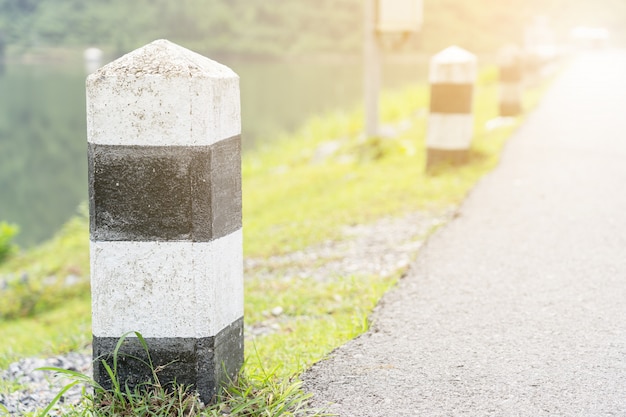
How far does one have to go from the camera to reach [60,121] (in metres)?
33.6

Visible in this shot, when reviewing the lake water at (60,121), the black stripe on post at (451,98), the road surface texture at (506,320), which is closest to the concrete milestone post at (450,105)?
the black stripe on post at (451,98)

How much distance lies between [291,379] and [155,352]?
1.64 feet

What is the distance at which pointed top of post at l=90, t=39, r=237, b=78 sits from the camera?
7.65ft

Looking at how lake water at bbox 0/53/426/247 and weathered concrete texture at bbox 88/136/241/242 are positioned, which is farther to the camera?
lake water at bbox 0/53/426/247

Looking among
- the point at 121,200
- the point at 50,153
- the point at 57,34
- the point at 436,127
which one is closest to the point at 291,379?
the point at 121,200

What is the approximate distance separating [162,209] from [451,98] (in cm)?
478

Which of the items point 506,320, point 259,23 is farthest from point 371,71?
point 259,23

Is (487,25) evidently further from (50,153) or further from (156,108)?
(156,108)

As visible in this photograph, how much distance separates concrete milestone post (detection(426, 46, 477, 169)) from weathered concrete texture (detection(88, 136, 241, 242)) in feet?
15.0

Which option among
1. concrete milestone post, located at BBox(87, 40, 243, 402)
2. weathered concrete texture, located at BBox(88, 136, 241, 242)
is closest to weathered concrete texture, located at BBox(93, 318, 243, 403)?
concrete milestone post, located at BBox(87, 40, 243, 402)

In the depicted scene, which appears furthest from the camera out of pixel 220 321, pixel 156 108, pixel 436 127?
pixel 436 127

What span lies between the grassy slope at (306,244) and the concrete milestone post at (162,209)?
429 mm

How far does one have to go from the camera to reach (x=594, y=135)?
8875 millimetres

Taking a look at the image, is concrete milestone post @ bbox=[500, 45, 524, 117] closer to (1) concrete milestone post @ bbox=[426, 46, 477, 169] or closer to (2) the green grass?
(2) the green grass
